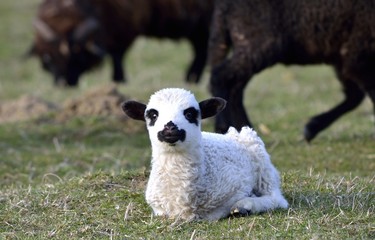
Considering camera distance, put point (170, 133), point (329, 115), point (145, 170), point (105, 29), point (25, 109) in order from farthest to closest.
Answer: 1. point (105, 29)
2. point (25, 109)
3. point (329, 115)
4. point (145, 170)
5. point (170, 133)

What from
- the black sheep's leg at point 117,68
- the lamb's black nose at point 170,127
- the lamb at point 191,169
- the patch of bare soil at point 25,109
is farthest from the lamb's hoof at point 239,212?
the black sheep's leg at point 117,68

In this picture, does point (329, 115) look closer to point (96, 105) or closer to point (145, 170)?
point (96, 105)

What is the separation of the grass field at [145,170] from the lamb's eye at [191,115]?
Answer: 642 mm

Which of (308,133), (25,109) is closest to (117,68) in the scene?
(25,109)

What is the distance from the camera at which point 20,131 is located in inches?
456

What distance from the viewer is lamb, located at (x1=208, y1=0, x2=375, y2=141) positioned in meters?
9.21

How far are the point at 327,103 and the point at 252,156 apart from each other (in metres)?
7.66

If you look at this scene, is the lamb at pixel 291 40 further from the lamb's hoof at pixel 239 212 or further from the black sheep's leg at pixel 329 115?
the lamb's hoof at pixel 239 212

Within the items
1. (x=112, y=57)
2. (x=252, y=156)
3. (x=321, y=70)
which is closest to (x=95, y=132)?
(x=252, y=156)

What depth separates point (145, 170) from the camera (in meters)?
7.50

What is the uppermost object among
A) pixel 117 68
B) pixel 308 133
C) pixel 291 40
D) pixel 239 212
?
pixel 291 40

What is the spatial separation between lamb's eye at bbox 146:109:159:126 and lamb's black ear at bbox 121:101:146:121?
0.17 metres

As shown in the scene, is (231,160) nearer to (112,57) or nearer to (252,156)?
(252,156)

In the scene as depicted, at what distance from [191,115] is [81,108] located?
6.57 m
